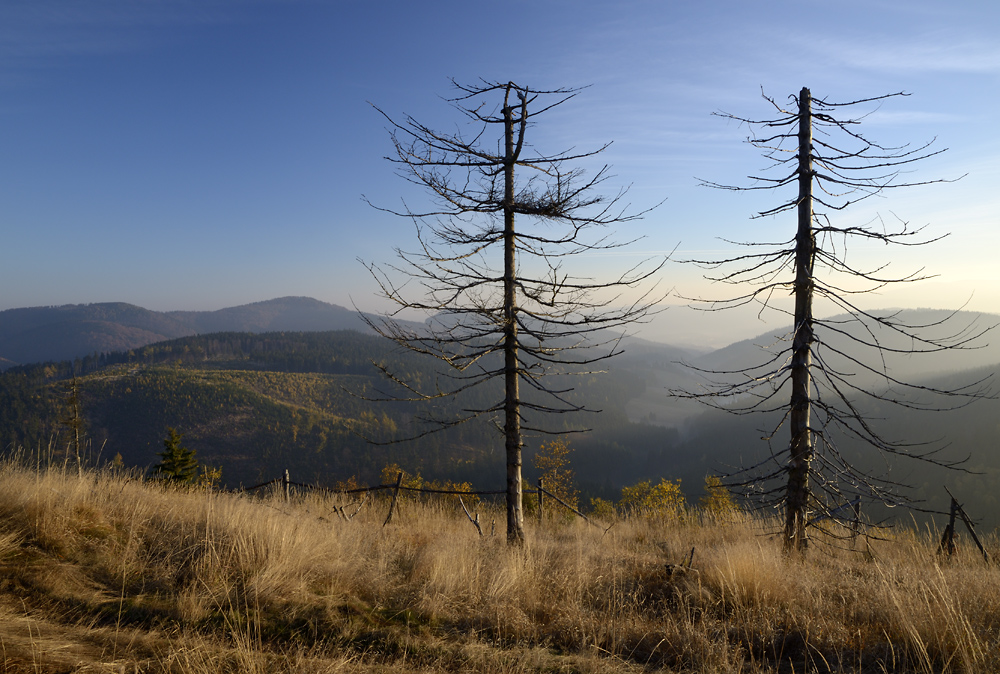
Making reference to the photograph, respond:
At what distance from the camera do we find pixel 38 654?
2.80 metres

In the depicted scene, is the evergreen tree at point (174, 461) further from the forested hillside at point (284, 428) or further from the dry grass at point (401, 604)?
the forested hillside at point (284, 428)

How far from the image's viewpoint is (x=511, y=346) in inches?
274

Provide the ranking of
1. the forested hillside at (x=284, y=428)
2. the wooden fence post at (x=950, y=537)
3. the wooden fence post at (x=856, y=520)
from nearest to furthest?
the wooden fence post at (x=856, y=520) < the wooden fence post at (x=950, y=537) < the forested hillside at (x=284, y=428)

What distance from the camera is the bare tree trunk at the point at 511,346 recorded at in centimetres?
690

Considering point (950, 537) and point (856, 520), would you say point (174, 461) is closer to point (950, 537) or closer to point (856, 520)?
point (856, 520)

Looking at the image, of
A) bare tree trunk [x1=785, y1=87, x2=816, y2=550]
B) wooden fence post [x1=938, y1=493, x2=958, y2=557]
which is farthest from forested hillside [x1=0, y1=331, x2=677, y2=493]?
bare tree trunk [x1=785, y1=87, x2=816, y2=550]

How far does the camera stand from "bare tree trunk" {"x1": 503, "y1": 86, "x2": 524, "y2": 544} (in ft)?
22.6

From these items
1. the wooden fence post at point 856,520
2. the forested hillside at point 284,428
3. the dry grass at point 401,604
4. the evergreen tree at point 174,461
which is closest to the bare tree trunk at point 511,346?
the dry grass at point 401,604

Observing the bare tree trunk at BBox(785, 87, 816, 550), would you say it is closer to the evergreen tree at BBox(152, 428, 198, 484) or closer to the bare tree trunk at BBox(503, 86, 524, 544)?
the bare tree trunk at BBox(503, 86, 524, 544)

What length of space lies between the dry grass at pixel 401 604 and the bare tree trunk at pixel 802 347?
87cm

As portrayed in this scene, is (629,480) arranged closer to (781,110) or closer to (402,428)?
(402,428)

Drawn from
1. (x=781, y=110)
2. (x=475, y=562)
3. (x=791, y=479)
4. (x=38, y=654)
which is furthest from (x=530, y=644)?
(x=781, y=110)

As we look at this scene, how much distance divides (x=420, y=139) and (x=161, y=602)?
605 cm

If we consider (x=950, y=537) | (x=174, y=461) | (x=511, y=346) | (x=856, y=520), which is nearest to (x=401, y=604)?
(x=511, y=346)
